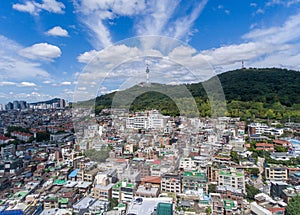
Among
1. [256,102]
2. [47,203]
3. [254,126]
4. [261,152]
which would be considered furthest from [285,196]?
[256,102]

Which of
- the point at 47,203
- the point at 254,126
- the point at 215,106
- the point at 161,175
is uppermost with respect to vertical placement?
the point at 215,106

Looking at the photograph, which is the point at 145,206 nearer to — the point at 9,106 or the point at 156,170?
the point at 156,170

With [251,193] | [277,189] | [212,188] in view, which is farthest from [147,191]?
[277,189]

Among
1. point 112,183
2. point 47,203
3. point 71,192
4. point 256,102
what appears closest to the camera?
point 47,203

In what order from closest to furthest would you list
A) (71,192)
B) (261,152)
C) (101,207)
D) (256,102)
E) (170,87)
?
(101,207), (71,192), (170,87), (261,152), (256,102)

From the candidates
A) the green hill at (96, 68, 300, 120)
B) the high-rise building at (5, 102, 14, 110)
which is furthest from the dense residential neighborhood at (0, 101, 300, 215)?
the high-rise building at (5, 102, 14, 110)

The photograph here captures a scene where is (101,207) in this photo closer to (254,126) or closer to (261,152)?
(261,152)
